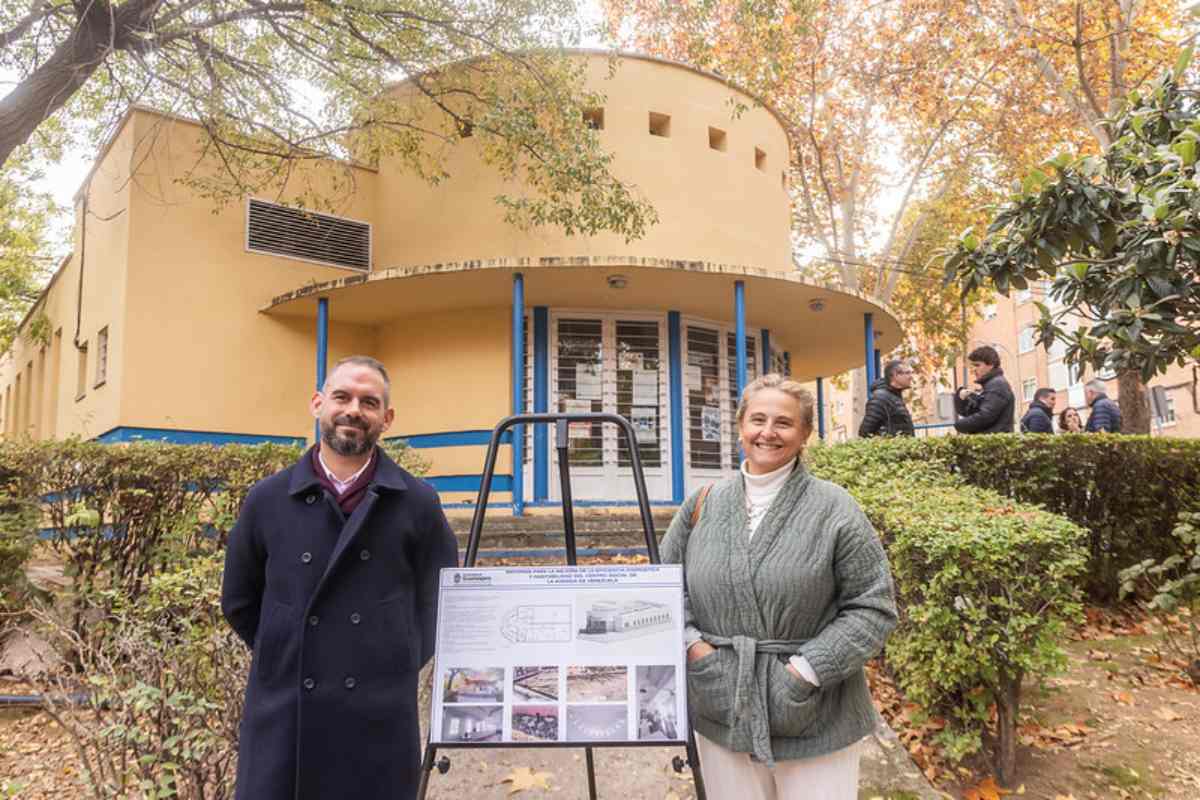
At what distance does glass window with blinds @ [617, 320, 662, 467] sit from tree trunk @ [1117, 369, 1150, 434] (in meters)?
6.14

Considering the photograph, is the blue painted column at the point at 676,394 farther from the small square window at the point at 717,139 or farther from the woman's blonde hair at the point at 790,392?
the woman's blonde hair at the point at 790,392

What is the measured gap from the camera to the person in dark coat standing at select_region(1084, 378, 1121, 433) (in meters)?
9.62

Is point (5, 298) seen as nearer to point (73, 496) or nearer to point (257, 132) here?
point (257, 132)

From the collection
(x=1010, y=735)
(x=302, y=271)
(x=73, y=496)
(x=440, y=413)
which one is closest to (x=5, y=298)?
(x=302, y=271)

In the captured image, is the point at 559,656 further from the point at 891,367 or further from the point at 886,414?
the point at 886,414

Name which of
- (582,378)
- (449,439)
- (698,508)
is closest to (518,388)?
(582,378)

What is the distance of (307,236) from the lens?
12.5 m

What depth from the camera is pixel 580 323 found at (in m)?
11.9

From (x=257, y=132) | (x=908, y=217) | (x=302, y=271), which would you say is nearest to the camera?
(x=257, y=132)

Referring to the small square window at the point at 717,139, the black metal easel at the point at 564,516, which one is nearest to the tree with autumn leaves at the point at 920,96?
the small square window at the point at 717,139

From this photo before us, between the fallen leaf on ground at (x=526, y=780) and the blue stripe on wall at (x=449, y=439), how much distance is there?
22.6ft

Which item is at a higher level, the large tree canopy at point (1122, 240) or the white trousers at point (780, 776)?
the large tree canopy at point (1122, 240)

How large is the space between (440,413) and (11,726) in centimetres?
711

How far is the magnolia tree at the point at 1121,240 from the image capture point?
4.16 metres
